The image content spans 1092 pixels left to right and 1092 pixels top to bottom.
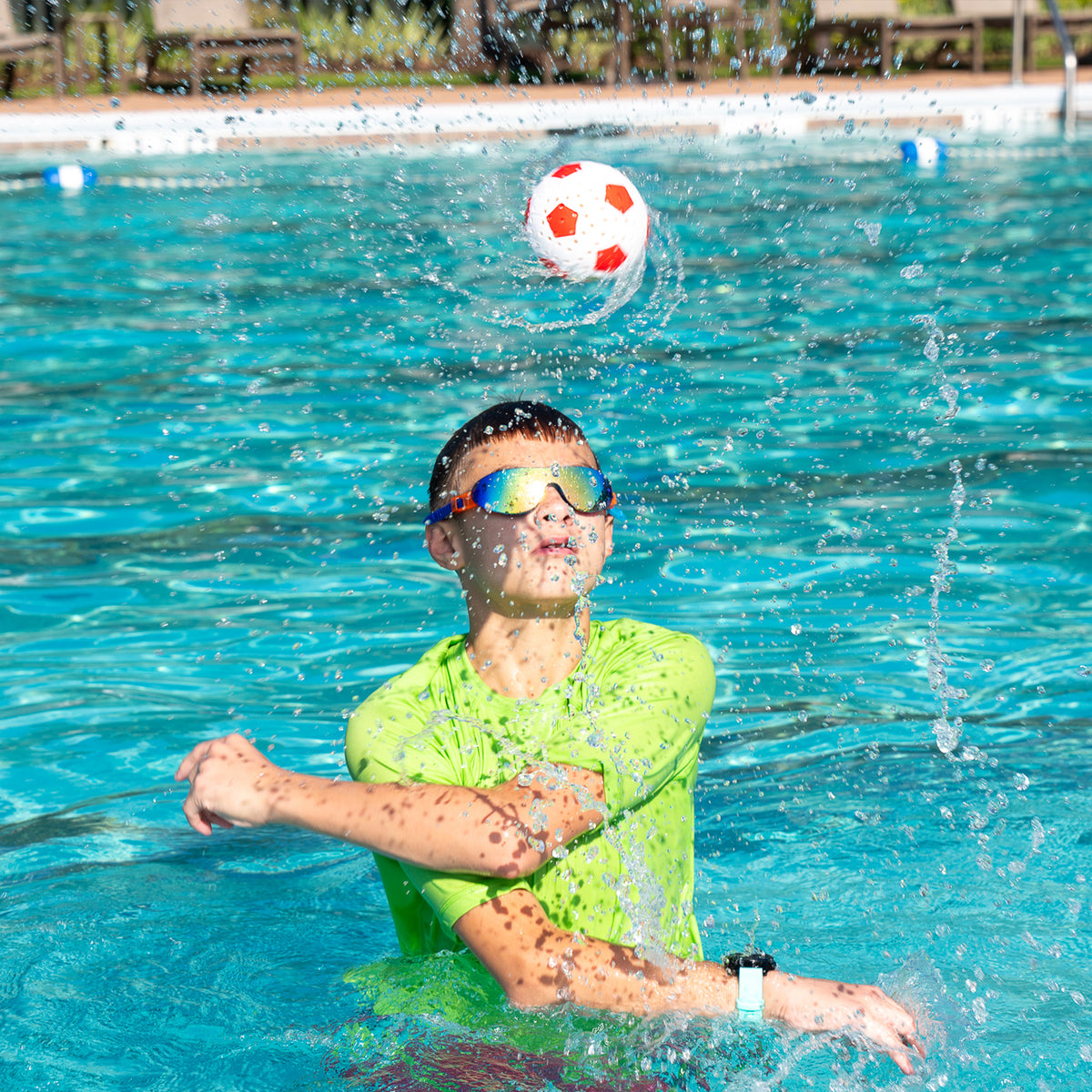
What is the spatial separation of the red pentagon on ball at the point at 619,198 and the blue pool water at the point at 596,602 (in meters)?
1.05

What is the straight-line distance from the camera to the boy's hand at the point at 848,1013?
228cm

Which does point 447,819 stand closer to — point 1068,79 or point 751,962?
point 751,962

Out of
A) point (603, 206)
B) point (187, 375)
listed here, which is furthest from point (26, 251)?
point (603, 206)

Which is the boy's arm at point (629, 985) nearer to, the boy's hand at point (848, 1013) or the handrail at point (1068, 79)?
the boy's hand at point (848, 1013)

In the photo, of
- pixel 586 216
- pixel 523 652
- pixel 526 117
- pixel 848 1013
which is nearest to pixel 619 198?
pixel 586 216

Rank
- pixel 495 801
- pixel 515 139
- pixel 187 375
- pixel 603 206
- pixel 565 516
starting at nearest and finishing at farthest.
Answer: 1. pixel 495 801
2. pixel 565 516
3. pixel 603 206
4. pixel 187 375
5. pixel 515 139

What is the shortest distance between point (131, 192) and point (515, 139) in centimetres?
416

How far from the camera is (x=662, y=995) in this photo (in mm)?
2381

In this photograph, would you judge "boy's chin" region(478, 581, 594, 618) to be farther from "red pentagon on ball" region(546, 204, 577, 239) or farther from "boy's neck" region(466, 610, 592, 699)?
"red pentagon on ball" region(546, 204, 577, 239)

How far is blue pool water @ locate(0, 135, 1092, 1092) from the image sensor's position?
289cm

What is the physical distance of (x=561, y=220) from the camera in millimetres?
6766

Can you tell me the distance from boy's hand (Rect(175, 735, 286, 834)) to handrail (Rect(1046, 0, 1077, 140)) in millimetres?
13759

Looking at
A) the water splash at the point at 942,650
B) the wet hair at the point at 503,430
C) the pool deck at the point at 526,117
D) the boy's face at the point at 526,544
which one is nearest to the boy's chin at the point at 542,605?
the boy's face at the point at 526,544

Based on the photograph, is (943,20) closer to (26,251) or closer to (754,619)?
(26,251)
